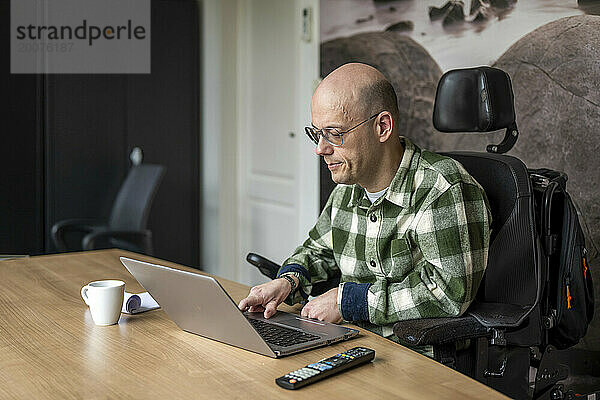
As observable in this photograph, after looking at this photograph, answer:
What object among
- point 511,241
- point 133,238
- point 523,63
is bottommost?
point 133,238

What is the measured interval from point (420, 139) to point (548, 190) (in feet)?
4.60

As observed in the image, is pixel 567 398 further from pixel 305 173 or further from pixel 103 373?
pixel 305 173

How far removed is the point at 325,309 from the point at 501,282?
18.0 inches

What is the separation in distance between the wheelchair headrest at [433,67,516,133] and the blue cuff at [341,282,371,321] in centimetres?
52

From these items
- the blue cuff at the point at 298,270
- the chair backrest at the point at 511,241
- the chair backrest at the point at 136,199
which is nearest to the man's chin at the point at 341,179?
the blue cuff at the point at 298,270

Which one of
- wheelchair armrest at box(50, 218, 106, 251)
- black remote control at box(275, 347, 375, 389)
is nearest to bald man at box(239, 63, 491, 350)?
black remote control at box(275, 347, 375, 389)

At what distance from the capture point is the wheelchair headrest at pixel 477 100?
1831 millimetres

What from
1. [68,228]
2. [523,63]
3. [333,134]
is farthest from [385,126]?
[68,228]

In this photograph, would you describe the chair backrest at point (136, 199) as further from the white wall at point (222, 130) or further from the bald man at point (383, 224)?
the bald man at point (383, 224)

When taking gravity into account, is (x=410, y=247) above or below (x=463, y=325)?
above

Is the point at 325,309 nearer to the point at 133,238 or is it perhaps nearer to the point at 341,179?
the point at 341,179

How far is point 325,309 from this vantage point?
1.69 metres

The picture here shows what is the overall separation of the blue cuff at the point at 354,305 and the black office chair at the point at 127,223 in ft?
6.95

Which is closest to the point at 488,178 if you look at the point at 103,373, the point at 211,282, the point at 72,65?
the point at 211,282
